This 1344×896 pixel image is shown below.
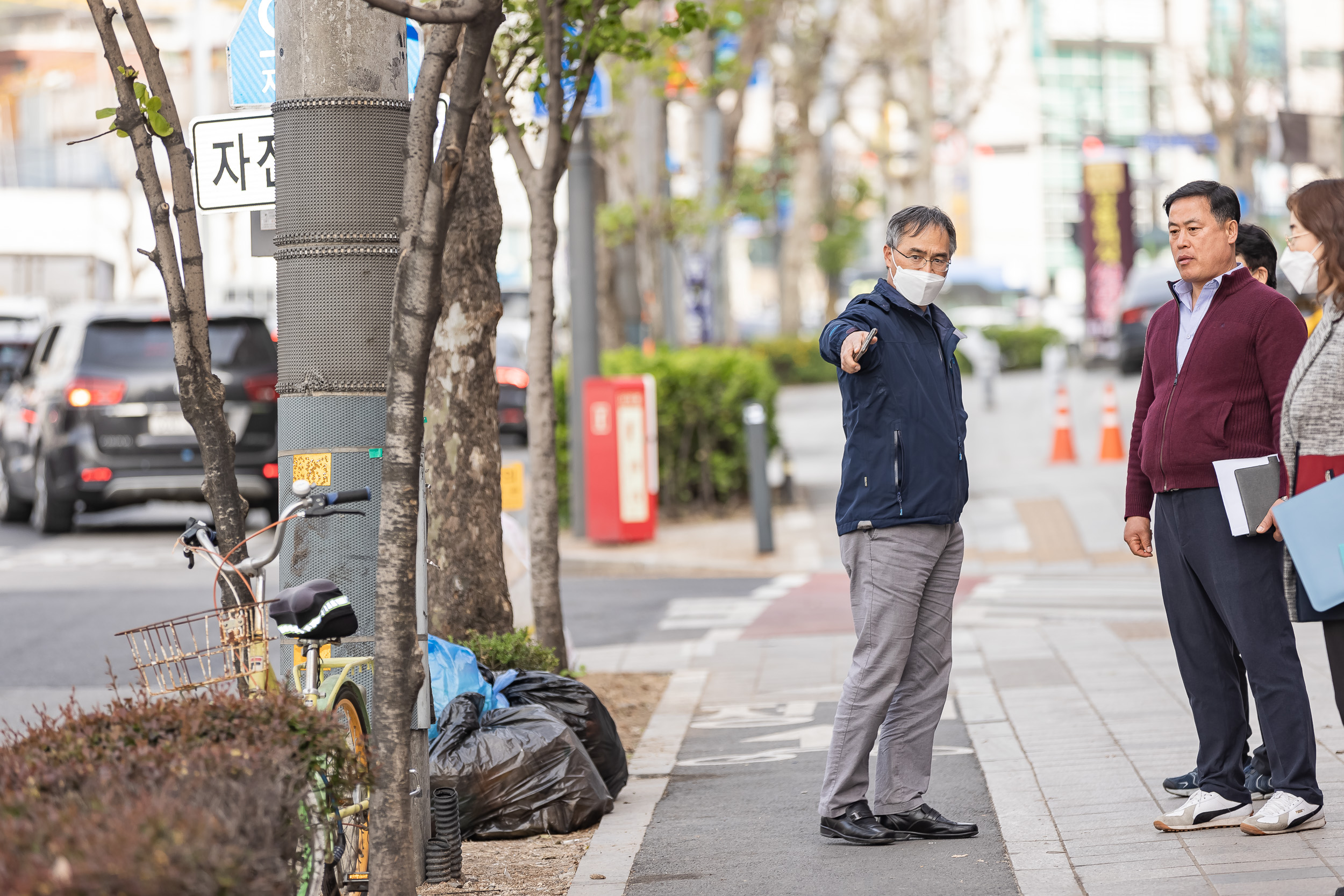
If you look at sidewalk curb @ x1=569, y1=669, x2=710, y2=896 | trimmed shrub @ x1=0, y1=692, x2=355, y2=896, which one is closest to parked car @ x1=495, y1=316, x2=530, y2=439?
sidewalk curb @ x1=569, y1=669, x2=710, y2=896

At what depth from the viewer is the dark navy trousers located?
4840 mm

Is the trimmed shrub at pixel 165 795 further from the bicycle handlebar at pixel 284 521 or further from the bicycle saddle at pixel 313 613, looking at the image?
the bicycle handlebar at pixel 284 521

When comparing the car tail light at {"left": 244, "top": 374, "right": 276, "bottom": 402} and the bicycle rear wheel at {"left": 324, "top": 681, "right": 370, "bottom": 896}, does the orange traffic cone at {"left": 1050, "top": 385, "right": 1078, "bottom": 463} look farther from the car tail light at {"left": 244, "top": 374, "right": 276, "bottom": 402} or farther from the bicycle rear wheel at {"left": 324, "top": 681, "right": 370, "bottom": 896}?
the bicycle rear wheel at {"left": 324, "top": 681, "right": 370, "bottom": 896}

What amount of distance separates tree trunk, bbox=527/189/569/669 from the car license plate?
685 cm

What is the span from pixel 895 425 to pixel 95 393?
34.5 ft

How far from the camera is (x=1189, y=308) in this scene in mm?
5051

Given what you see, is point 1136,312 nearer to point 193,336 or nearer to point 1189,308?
point 1189,308

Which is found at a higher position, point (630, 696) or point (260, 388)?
point (260, 388)

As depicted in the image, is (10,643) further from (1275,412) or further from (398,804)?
(1275,412)

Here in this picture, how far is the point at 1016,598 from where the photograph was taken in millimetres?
11289

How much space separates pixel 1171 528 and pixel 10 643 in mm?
7312

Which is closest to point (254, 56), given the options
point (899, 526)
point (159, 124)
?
point (159, 124)

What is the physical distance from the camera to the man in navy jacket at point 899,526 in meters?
4.91

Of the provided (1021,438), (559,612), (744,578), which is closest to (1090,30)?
(1021,438)
